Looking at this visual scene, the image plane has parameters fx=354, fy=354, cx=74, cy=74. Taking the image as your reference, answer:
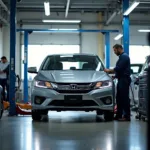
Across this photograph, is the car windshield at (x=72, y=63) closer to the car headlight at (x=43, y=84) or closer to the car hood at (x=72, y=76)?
the car hood at (x=72, y=76)

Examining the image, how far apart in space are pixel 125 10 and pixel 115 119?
3.58 metres

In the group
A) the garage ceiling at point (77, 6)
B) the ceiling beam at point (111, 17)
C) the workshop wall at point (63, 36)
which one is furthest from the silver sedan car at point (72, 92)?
the workshop wall at point (63, 36)

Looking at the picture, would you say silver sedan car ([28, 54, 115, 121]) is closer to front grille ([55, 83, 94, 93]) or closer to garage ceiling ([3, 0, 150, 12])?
front grille ([55, 83, 94, 93])

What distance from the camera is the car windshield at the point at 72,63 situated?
26.6ft

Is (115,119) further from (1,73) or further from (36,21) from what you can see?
(36,21)

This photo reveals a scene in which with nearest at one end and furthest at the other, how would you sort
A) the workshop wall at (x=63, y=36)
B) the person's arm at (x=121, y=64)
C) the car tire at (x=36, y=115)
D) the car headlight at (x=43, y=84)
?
the car headlight at (x=43, y=84)
the car tire at (x=36, y=115)
the person's arm at (x=121, y=64)
the workshop wall at (x=63, y=36)

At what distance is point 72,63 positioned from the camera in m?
8.38

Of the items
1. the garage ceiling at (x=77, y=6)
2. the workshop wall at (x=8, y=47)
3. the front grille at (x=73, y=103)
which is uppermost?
the garage ceiling at (x=77, y=6)

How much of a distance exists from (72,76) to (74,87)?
31 centimetres

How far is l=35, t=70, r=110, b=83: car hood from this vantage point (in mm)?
7262

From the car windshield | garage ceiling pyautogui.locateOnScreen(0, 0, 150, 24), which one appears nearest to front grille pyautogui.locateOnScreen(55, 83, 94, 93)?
the car windshield

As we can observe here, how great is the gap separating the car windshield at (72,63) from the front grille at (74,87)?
0.93 metres

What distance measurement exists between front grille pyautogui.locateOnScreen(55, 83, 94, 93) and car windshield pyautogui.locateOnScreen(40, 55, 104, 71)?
3.04 feet

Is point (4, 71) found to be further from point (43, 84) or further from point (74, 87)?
point (74, 87)
